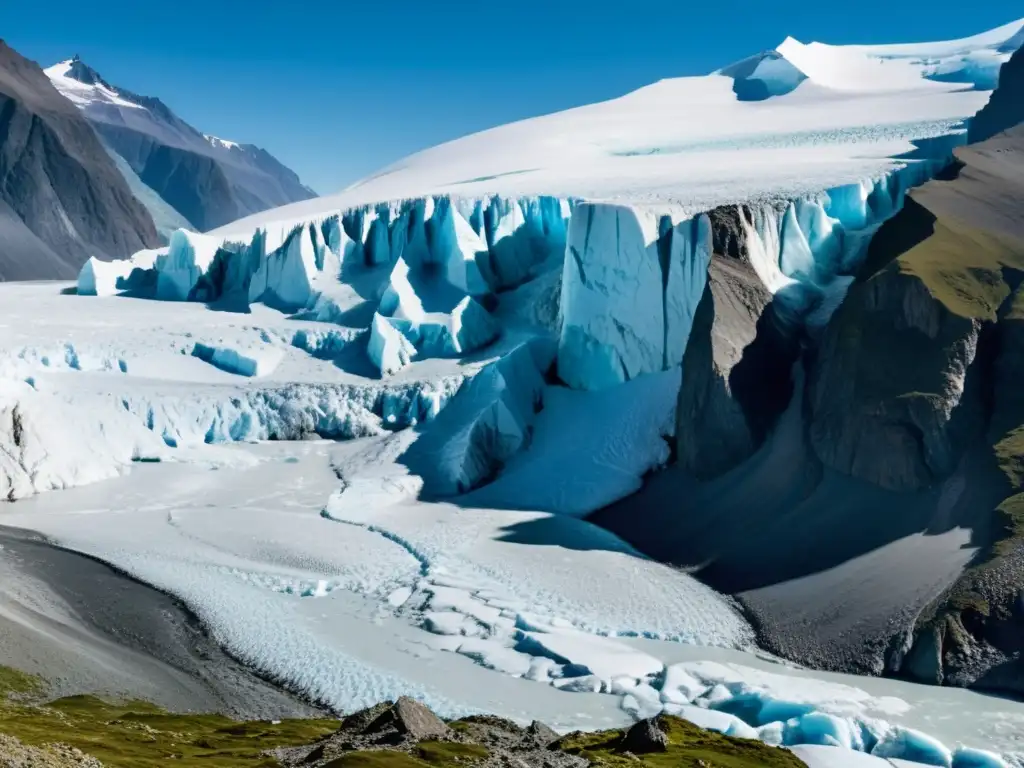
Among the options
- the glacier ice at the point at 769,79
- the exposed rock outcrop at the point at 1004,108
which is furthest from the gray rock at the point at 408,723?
the glacier ice at the point at 769,79

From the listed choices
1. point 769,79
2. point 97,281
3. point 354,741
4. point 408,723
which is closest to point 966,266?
point 408,723

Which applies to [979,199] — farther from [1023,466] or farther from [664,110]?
[664,110]

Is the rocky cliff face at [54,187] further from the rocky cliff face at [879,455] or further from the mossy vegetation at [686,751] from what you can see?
the mossy vegetation at [686,751]

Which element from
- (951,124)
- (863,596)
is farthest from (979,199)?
(951,124)

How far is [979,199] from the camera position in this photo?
121 feet

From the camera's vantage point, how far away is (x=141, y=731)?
794 inches

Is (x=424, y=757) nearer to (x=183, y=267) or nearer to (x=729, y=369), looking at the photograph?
(x=729, y=369)

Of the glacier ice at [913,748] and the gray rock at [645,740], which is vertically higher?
the gray rock at [645,740]

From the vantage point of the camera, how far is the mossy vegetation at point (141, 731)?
705 inches

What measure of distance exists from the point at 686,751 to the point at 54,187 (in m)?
115

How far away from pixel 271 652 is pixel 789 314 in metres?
21.9

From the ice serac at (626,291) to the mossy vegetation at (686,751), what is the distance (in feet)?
66.5

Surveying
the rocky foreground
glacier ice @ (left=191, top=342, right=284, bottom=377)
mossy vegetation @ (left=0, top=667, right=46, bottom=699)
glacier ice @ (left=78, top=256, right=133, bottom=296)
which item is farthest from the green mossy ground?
glacier ice @ (left=78, top=256, right=133, bottom=296)

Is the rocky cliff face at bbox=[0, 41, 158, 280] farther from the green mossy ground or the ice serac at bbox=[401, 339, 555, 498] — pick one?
the green mossy ground
